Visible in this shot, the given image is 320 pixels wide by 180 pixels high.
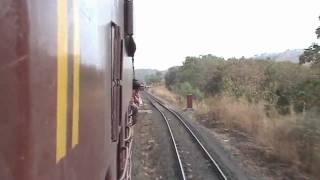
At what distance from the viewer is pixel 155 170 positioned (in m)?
14.2

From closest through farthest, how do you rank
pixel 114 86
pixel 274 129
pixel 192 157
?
pixel 114 86, pixel 192 157, pixel 274 129

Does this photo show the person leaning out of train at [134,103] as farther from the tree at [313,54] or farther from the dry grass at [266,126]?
the tree at [313,54]

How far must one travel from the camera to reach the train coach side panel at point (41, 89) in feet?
3.36

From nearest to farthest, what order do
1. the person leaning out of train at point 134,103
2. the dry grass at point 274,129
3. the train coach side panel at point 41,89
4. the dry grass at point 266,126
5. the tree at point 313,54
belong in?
the train coach side panel at point 41,89 → the person leaning out of train at point 134,103 → the dry grass at point 274,129 → the dry grass at point 266,126 → the tree at point 313,54

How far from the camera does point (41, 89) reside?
1.10 meters

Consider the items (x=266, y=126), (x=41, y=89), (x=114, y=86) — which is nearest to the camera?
(x=41, y=89)

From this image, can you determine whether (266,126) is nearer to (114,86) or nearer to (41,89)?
(114,86)

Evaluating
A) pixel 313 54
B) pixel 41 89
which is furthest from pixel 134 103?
pixel 313 54

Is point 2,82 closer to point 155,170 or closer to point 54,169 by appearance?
point 54,169

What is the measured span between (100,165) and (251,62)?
43.9 meters

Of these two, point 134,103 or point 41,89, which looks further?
point 134,103

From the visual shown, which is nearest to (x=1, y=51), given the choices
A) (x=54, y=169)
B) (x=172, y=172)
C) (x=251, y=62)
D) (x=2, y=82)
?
(x=2, y=82)

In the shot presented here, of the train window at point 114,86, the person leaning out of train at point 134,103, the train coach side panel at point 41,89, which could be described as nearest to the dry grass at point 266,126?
the person leaning out of train at point 134,103

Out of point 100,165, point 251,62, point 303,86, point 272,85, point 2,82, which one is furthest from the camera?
point 251,62
